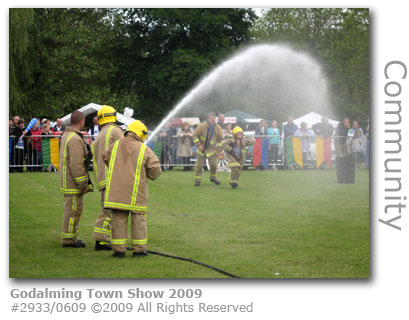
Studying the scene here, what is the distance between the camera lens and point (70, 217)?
10227mm

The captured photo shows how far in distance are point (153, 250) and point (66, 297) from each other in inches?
85.7

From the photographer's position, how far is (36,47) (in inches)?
883

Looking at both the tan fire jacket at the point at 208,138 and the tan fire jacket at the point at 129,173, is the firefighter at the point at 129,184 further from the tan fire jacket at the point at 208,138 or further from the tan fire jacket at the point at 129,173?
the tan fire jacket at the point at 208,138

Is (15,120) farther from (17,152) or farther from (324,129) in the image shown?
(324,129)

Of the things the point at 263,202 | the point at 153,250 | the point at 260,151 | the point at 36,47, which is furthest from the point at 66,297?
the point at 260,151

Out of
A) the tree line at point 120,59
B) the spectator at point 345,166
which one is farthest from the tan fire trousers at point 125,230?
the spectator at point 345,166

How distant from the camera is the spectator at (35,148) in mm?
25000

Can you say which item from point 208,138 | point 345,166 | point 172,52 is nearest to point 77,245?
point 208,138

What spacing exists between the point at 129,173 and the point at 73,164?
4.26ft

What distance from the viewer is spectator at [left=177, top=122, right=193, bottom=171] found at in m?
26.9

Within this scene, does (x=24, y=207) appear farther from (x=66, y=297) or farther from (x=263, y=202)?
(x=66, y=297)

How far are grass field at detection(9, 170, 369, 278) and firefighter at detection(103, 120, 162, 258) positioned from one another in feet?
1.05

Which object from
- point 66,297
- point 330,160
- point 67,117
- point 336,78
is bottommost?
point 66,297

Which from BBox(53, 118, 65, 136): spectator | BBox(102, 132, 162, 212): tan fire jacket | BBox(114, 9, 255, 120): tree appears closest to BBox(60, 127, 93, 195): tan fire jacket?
BBox(102, 132, 162, 212): tan fire jacket
